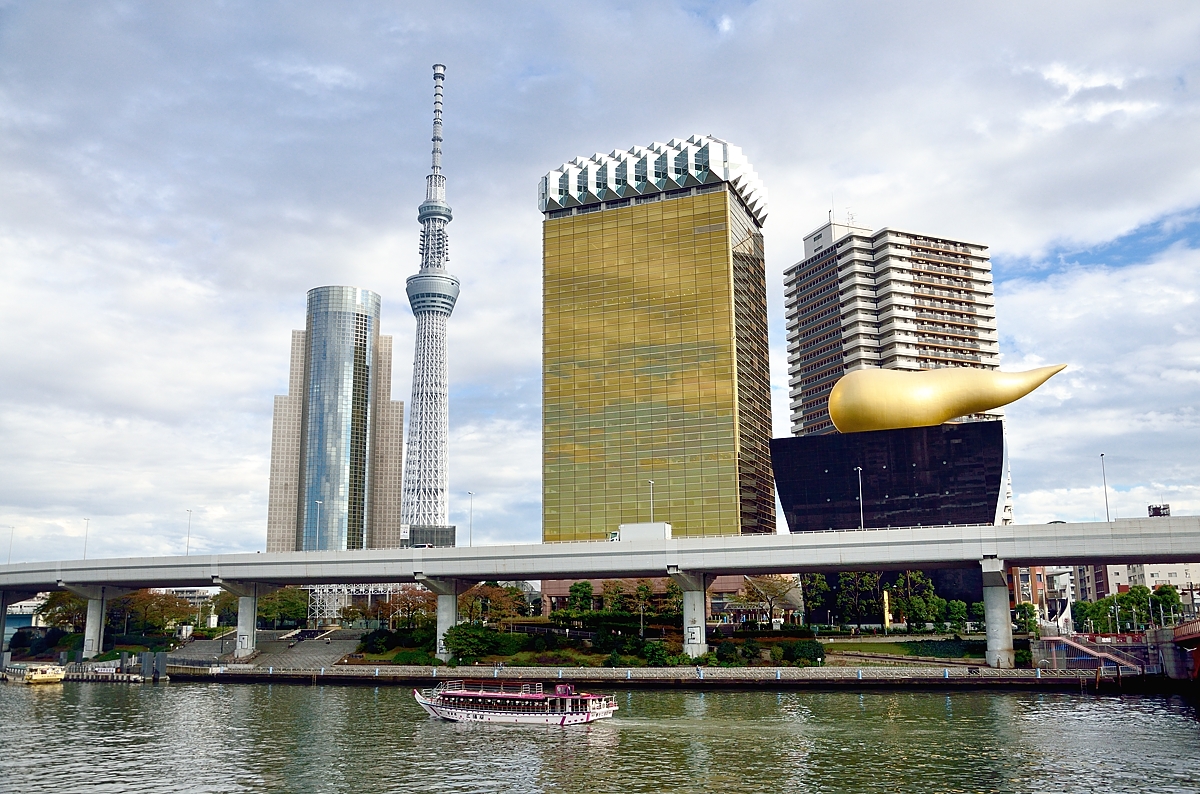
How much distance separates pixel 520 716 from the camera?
2462 inches

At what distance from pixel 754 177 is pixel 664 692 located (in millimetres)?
120475

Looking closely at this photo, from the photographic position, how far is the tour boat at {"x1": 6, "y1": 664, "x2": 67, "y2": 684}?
95562mm

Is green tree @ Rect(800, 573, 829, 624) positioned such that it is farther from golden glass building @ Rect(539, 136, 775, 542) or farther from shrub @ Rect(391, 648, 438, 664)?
shrub @ Rect(391, 648, 438, 664)

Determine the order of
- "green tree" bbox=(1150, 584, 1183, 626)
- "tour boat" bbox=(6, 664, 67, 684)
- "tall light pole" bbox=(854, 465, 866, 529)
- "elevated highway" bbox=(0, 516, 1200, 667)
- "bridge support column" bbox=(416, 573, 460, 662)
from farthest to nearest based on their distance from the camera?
"tall light pole" bbox=(854, 465, 866, 529), "green tree" bbox=(1150, 584, 1183, 626), "bridge support column" bbox=(416, 573, 460, 662), "tour boat" bbox=(6, 664, 67, 684), "elevated highway" bbox=(0, 516, 1200, 667)

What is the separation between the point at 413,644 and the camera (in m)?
105

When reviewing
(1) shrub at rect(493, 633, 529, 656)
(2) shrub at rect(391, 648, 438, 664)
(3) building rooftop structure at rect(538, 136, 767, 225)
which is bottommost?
(2) shrub at rect(391, 648, 438, 664)

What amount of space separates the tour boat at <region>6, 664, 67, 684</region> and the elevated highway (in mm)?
17037

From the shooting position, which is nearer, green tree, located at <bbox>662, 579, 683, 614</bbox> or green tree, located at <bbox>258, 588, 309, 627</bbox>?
green tree, located at <bbox>662, 579, 683, 614</bbox>

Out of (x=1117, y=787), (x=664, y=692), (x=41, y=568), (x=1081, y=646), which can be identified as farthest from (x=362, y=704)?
(x=41, y=568)

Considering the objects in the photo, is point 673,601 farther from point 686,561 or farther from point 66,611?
point 66,611

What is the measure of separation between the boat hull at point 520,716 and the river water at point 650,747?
1163mm

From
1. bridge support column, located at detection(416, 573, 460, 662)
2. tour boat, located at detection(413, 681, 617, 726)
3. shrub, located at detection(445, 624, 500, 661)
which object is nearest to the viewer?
tour boat, located at detection(413, 681, 617, 726)

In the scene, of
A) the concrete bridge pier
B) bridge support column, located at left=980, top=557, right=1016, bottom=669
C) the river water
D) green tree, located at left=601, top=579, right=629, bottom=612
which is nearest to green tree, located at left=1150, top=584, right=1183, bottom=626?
bridge support column, located at left=980, top=557, right=1016, bottom=669

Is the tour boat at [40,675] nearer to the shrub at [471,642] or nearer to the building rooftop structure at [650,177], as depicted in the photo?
the shrub at [471,642]
